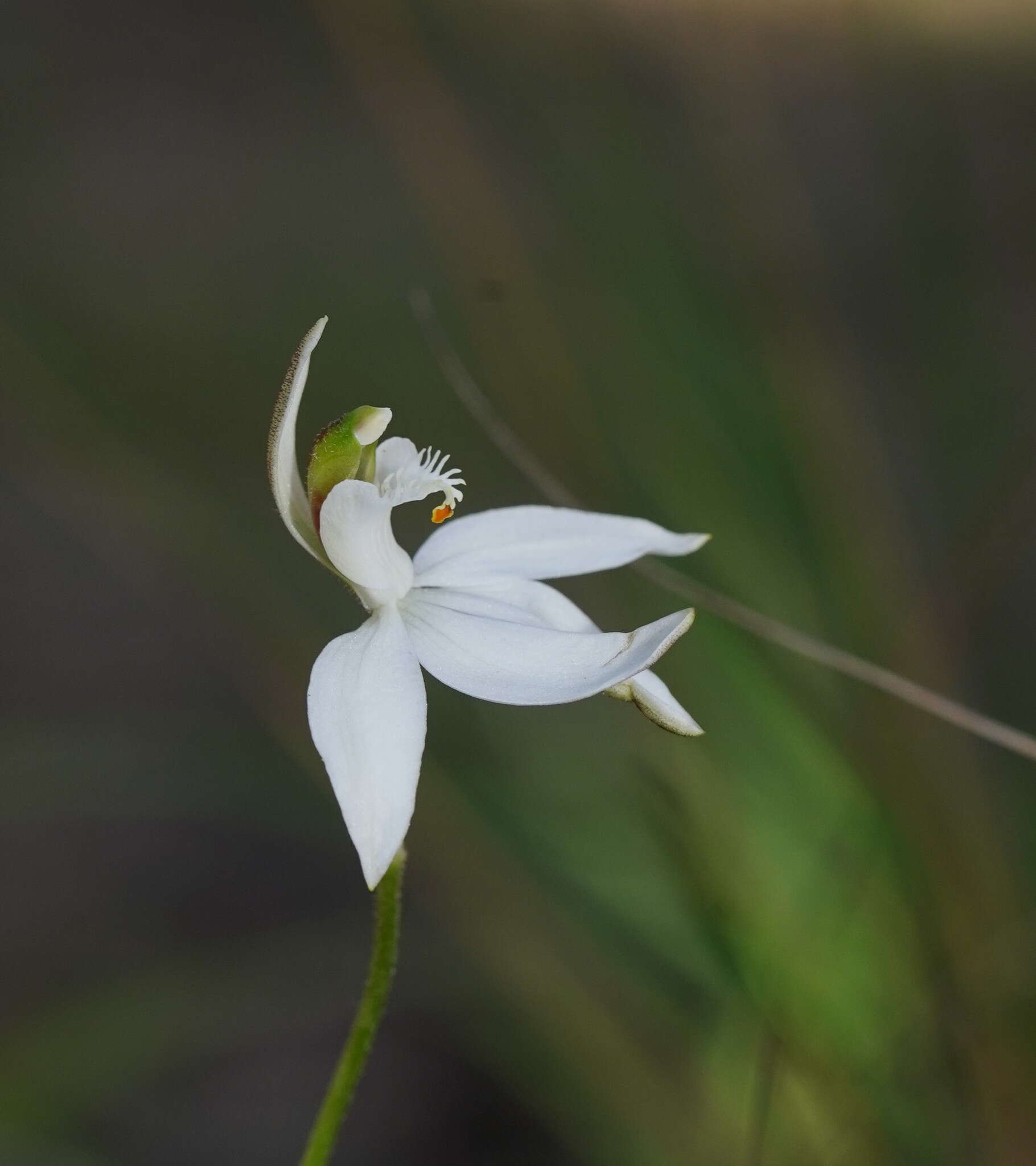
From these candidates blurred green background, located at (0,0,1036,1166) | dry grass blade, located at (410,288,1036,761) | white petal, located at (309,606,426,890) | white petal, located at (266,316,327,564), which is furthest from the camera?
blurred green background, located at (0,0,1036,1166)

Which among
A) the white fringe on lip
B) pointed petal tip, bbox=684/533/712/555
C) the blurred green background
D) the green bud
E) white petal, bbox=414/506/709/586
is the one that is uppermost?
the green bud

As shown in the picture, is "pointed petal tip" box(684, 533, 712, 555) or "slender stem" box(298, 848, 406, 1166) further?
"pointed petal tip" box(684, 533, 712, 555)

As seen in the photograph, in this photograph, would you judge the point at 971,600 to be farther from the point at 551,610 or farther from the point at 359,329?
the point at 359,329

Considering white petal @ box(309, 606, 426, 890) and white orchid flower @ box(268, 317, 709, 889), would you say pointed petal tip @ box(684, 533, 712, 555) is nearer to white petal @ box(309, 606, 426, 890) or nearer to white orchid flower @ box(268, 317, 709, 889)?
white orchid flower @ box(268, 317, 709, 889)

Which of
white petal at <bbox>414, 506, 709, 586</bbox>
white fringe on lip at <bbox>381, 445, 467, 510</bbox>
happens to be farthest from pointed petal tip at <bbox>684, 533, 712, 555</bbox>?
white fringe on lip at <bbox>381, 445, 467, 510</bbox>

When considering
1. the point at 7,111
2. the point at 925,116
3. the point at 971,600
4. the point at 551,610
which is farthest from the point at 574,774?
the point at 7,111

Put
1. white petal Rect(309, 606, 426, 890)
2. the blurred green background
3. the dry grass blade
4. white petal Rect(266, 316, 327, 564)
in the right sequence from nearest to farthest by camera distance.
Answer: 1. white petal Rect(309, 606, 426, 890)
2. white petal Rect(266, 316, 327, 564)
3. the dry grass blade
4. the blurred green background
